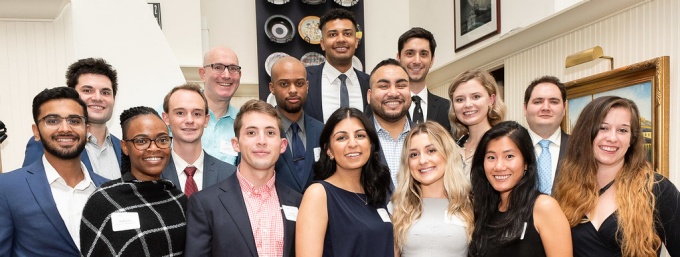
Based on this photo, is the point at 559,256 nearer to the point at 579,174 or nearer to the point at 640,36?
the point at 579,174

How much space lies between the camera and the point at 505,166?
8.29 ft

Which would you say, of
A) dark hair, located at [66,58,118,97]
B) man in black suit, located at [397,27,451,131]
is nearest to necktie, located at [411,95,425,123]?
man in black suit, located at [397,27,451,131]

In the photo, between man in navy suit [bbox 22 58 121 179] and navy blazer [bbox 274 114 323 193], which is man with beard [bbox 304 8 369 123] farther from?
man in navy suit [bbox 22 58 121 179]

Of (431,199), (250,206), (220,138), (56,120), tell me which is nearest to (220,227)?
(250,206)

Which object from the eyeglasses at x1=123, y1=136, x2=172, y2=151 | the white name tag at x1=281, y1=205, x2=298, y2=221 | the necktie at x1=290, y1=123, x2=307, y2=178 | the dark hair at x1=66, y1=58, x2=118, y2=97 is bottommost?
the white name tag at x1=281, y1=205, x2=298, y2=221

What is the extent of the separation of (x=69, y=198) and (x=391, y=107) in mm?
1742

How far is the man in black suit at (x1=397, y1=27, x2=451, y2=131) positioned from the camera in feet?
12.5

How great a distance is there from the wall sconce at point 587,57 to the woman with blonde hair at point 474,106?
6.58 feet

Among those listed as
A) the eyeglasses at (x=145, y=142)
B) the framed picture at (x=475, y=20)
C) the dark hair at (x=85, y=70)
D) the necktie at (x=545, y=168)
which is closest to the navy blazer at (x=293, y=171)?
the eyeglasses at (x=145, y=142)

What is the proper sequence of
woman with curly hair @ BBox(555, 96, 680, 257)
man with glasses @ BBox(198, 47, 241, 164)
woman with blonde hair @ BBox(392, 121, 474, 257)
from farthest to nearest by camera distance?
1. man with glasses @ BBox(198, 47, 241, 164)
2. woman with blonde hair @ BBox(392, 121, 474, 257)
3. woman with curly hair @ BBox(555, 96, 680, 257)

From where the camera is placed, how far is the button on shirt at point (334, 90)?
3.78m

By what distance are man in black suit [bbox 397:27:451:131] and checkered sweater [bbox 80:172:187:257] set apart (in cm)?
191

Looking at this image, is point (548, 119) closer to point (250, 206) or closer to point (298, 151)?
point (298, 151)

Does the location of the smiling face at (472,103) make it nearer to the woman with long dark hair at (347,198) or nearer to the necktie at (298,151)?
the woman with long dark hair at (347,198)
